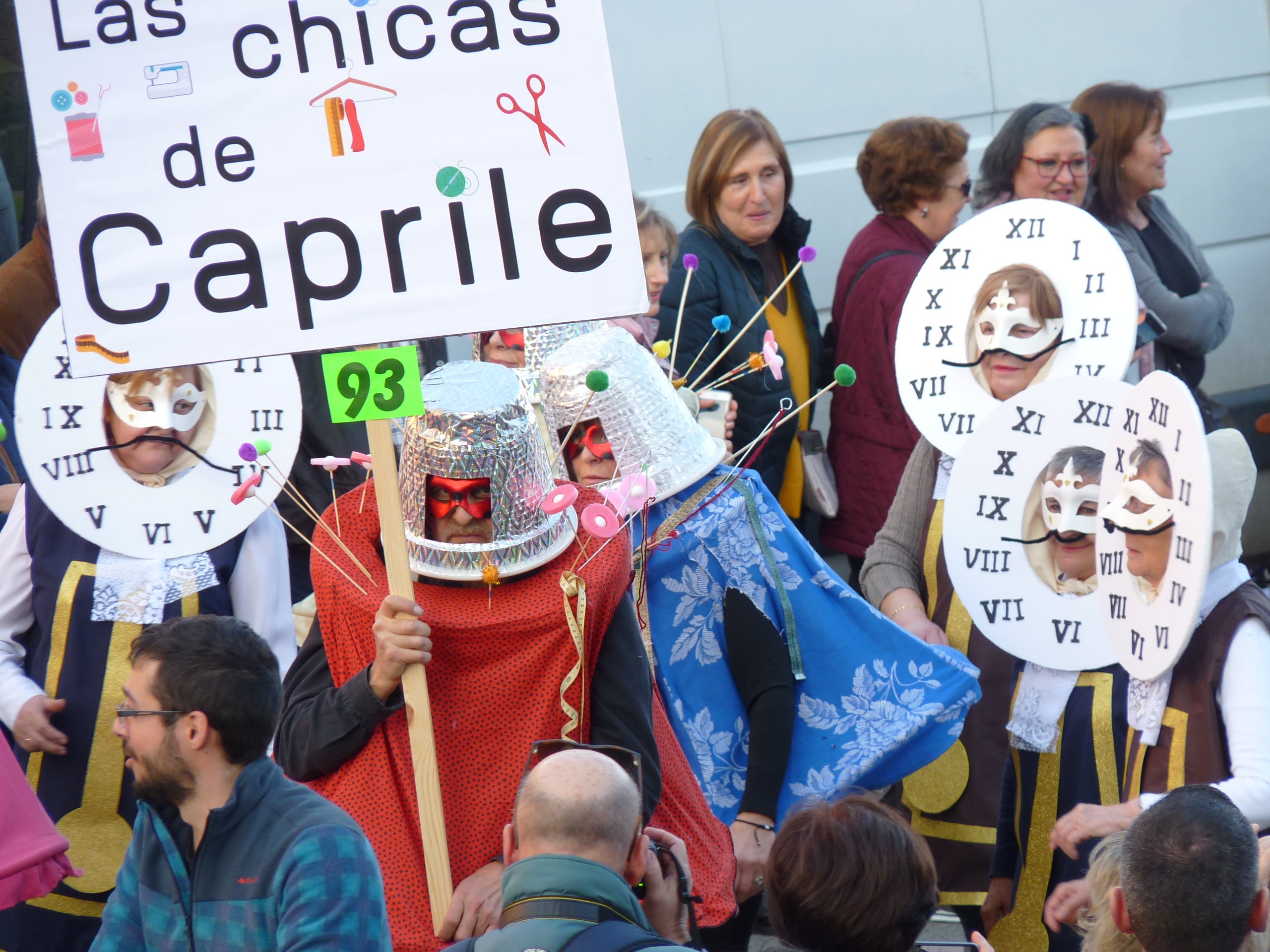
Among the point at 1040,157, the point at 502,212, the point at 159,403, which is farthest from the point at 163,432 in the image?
the point at 1040,157

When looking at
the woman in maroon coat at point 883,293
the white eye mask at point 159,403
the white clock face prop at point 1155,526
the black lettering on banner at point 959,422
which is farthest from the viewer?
the woman in maroon coat at point 883,293

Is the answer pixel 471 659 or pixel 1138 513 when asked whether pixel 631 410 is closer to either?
pixel 471 659

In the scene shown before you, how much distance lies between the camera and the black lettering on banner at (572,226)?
2.59 metres

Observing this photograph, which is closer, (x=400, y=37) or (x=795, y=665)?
(x=400, y=37)

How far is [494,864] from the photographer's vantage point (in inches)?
104

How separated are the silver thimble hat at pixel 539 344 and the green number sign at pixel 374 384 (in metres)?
1.08

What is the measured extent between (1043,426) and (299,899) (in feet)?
6.45

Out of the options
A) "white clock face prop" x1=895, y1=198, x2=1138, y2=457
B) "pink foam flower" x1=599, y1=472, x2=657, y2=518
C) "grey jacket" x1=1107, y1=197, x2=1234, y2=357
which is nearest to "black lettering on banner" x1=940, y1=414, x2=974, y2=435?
"white clock face prop" x1=895, y1=198, x2=1138, y2=457

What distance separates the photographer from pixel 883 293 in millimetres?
4691

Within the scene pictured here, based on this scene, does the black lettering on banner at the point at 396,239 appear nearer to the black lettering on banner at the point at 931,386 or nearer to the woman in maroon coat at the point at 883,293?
the black lettering on banner at the point at 931,386

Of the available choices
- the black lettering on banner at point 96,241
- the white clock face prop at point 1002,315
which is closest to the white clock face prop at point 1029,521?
the white clock face prop at point 1002,315

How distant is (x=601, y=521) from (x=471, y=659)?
0.35 meters

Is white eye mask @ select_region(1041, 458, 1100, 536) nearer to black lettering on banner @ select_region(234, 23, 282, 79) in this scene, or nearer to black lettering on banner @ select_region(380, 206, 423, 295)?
black lettering on banner @ select_region(380, 206, 423, 295)

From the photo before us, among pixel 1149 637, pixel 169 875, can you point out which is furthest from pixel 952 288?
pixel 169 875
